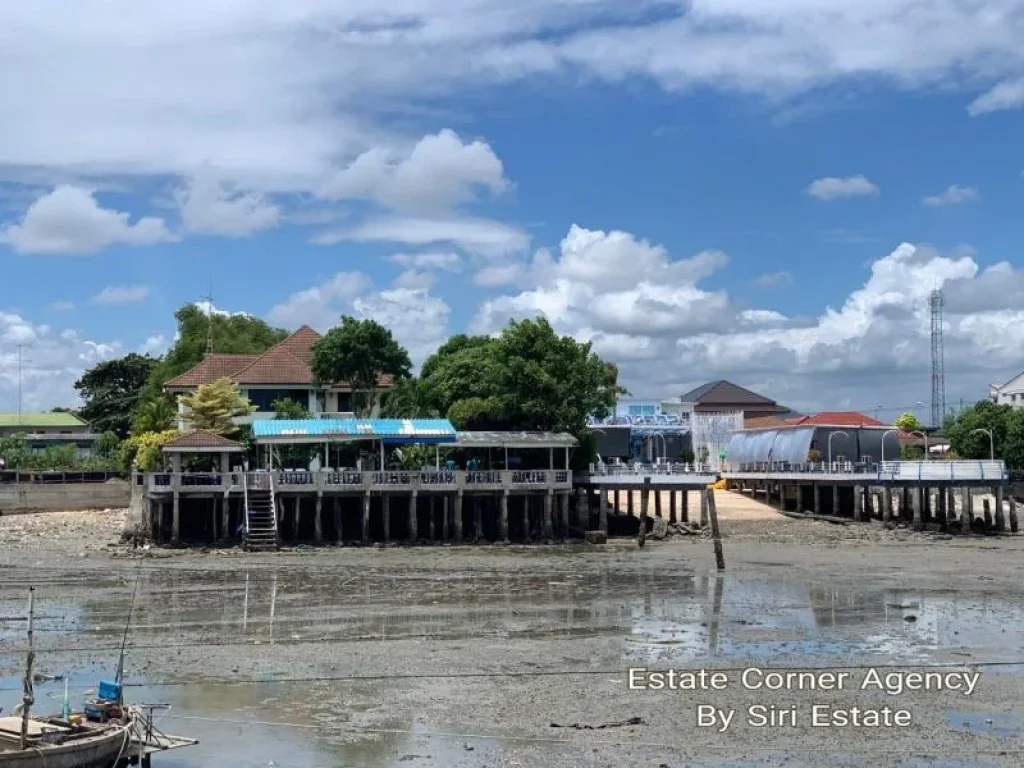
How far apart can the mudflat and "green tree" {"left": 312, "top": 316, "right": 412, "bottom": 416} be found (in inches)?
708

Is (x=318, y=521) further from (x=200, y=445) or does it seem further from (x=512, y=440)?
(x=512, y=440)

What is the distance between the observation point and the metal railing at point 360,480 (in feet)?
152

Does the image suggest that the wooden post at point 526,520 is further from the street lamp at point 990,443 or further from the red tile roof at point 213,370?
the street lamp at point 990,443

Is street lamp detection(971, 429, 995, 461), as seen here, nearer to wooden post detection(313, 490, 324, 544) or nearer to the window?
the window

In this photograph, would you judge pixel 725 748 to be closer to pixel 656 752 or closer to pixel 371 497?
pixel 656 752

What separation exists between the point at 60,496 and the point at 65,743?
51.4 meters

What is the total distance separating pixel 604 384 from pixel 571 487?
7.55 meters

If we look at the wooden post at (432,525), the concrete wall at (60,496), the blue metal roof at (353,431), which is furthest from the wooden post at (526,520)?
the concrete wall at (60,496)

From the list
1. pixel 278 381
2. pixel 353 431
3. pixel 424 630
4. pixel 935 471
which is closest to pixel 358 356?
pixel 278 381

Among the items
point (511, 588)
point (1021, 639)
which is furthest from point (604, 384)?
point (1021, 639)

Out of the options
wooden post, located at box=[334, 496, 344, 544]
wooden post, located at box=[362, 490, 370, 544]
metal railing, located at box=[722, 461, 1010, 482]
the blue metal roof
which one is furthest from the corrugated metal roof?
metal railing, located at box=[722, 461, 1010, 482]

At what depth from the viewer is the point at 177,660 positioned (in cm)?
2397

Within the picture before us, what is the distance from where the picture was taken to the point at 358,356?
59.8 metres

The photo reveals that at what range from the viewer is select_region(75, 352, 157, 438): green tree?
328ft
